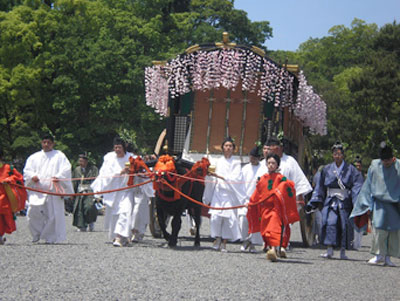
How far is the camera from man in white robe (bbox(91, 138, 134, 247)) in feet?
39.4

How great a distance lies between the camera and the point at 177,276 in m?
7.98

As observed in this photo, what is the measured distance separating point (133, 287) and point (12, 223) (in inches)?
217

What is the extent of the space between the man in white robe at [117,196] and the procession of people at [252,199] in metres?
0.02

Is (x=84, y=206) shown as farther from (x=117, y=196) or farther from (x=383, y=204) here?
(x=383, y=204)

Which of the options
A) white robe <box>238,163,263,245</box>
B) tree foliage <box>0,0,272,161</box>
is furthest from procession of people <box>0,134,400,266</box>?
tree foliage <box>0,0,272,161</box>

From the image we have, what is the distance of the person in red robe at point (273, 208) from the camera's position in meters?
10.4

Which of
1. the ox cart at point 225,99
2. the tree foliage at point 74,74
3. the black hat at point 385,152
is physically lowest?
the black hat at point 385,152

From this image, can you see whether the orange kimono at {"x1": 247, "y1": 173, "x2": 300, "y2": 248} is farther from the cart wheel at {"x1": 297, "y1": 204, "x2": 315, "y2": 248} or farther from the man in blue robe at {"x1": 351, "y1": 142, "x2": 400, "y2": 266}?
the cart wheel at {"x1": 297, "y1": 204, "x2": 315, "y2": 248}

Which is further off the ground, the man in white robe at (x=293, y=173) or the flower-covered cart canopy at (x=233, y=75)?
the flower-covered cart canopy at (x=233, y=75)

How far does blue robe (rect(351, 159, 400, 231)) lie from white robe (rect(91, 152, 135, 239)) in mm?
3816

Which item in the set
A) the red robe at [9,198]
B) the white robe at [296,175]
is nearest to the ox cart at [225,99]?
the white robe at [296,175]

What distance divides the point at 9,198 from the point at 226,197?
372 centimetres

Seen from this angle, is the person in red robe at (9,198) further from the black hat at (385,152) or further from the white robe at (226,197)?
the black hat at (385,152)

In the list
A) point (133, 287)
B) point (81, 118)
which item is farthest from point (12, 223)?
point (81, 118)
